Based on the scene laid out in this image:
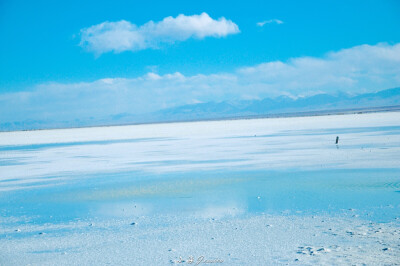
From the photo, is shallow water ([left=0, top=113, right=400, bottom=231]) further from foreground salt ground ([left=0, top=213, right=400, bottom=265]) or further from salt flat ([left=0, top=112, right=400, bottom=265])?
foreground salt ground ([left=0, top=213, right=400, bottom=265])

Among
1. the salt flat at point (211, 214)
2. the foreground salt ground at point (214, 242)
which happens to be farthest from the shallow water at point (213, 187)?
the foreground salt ground at point (214, 242)

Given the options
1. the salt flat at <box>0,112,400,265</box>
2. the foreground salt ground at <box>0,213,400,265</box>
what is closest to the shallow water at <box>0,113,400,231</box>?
the salt flat at <box>0,112,400,265</box>

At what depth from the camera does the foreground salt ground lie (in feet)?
15.5

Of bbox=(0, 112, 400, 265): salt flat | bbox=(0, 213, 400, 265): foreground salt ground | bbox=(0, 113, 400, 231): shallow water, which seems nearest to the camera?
bbox=(0, 213, 400, 265): foreground salt ground

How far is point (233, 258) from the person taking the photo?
15.7ft

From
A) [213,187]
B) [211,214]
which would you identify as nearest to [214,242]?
[211,214]

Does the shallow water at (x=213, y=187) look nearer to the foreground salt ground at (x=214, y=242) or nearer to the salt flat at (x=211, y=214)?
the salt flat at (x=211, y=214)

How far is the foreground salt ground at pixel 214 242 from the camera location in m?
4.73

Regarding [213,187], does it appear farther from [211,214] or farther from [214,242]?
[214,242]

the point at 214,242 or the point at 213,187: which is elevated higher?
the point at 213,187

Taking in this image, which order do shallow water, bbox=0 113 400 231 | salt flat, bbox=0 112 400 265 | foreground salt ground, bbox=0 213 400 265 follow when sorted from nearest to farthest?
foreground salt ground, bbox=0 213 400 265 < salt flat, bbox=0 112 400 265 < shallow water, bbox=0 113 400 231

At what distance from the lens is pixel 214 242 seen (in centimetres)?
536

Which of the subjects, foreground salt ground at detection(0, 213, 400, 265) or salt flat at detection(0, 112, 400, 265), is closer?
foreground salt ground at detection(0, 213, 400, 265)

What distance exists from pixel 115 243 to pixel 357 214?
3811 millimetres
